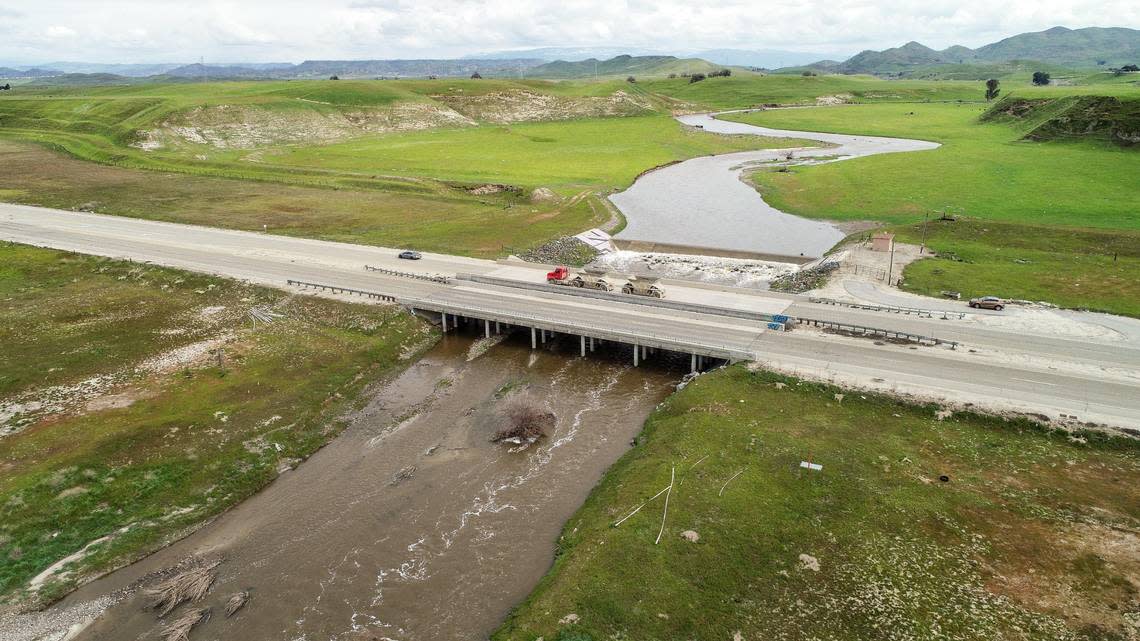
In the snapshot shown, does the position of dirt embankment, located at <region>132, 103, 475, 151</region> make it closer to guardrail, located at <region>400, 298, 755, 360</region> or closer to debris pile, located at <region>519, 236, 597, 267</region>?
debris pile, located at <region>519, 236, 597, 267</region>

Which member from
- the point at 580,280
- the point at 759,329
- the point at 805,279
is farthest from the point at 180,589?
the point at 805,279

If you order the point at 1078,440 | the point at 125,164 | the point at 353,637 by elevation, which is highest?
the point at 125,164

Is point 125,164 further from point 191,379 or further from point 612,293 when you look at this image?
point 612,293

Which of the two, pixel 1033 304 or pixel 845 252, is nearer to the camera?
pixel 1033 304

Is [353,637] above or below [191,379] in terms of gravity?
below

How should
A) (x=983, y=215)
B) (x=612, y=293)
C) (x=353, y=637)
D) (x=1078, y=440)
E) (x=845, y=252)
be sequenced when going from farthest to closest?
1. (x=983, y=215)
2. (x=845, y=252)
3. (x=612, y=293)
4. (x=1078, y=440)
5. (x=353, y=637)

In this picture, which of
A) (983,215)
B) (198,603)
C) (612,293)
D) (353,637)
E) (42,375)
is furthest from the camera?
(983,215)

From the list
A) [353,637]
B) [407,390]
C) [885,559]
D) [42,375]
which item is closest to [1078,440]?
[885,559]

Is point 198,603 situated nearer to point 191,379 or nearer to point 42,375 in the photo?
point 191,379
